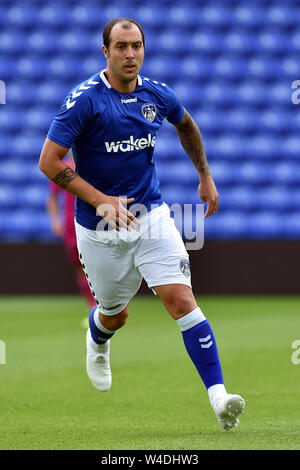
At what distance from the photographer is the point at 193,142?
508 cm

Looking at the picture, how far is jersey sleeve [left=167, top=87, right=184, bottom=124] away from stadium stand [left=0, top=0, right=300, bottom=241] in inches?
340

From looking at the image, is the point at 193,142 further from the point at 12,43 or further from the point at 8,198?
the point at 12,43

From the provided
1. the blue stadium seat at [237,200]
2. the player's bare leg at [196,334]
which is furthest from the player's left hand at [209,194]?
the blue stadium seat at [237,200]

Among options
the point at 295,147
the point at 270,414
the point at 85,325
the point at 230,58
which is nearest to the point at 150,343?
the point at 85,325

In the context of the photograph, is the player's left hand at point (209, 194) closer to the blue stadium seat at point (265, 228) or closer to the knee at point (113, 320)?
the knee at point (113, 320)

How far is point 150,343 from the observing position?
8.11m

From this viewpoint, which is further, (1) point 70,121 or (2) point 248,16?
(2) point 248,16

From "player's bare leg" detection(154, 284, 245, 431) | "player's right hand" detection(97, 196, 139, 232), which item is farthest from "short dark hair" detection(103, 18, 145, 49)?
"player's bare leg" detection(154, 284, 245, 431)

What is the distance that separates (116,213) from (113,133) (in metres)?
0.49

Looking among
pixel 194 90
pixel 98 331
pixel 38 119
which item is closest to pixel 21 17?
pixel 38 119

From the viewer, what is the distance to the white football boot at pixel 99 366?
534cm

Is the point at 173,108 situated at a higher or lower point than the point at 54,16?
lower

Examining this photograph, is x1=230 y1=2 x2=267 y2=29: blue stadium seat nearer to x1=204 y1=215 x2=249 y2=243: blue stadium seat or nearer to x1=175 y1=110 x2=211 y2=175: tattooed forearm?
x1=204 y1=215 x2=249 y2=243: blue stadium seat

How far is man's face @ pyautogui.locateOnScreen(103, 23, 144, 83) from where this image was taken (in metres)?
4.46
